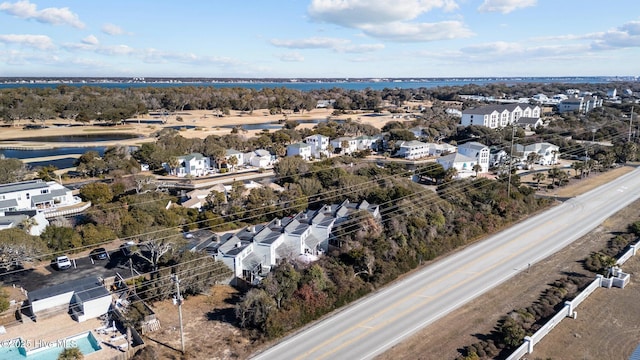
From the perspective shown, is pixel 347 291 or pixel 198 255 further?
pixel 198 255

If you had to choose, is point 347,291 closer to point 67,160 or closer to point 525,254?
point 525,254

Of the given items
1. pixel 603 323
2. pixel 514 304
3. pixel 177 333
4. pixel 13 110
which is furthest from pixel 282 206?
pixel 13 110

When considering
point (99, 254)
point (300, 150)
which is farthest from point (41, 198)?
point (300, 150)

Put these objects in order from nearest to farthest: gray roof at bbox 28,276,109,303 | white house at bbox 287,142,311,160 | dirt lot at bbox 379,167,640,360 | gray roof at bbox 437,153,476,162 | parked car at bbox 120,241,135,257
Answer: dirt lot at bbox 379,167,640,360
gray roof at bbox 28,276,109,303
parked car at bbox 120,241,135,257
gray roof at bbox 437,153,476,162
white house at bbox 287,142,311,160

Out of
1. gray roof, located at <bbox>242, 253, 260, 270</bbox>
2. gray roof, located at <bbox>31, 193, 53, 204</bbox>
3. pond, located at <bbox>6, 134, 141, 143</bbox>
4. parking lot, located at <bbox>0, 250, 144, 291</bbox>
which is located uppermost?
pond, located at <bbox>6, 134, 141, 143</bbox>

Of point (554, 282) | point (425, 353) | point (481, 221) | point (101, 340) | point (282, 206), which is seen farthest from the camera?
point (282, 206)

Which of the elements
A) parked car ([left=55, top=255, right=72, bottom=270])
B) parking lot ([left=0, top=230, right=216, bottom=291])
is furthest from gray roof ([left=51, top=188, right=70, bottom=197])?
parked car ([left=55, top=255, right=72, bottom=270])

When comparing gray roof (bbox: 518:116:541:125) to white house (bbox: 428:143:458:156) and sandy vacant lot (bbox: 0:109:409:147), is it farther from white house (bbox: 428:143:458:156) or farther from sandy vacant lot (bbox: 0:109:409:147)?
white house (bbox: 428:143:458:156)

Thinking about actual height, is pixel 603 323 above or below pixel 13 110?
below
